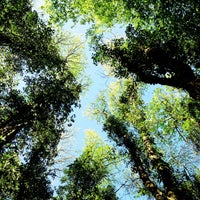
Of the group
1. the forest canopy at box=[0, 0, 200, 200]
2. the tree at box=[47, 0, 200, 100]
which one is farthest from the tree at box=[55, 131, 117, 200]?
the tree at box=[47, 0, 200, 100]

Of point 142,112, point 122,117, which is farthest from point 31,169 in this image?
point 142,112

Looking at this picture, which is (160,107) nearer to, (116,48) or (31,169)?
(116,48)

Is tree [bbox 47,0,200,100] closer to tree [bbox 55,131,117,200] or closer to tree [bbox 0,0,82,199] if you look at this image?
tree [bbox 0,0,82,199]

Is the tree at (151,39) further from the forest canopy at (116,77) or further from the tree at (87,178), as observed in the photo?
the tree at (87,178)

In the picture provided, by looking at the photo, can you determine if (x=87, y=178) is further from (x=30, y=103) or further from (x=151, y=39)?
(x=151, y=39)

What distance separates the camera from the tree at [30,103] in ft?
48.5

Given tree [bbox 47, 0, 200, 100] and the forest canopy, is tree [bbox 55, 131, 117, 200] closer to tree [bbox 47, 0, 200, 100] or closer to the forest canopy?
the forest canopy

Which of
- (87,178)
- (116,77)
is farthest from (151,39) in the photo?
(87,178)

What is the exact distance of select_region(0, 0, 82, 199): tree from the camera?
14.8m

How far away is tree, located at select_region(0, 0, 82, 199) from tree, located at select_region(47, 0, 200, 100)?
2.89m

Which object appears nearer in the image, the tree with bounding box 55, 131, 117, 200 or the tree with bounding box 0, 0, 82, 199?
the tree with bounding box 0, 0, 82, 199

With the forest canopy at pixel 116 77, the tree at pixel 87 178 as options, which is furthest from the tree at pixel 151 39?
the tree at pixel 87 178

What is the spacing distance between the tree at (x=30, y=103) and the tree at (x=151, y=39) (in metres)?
2.89

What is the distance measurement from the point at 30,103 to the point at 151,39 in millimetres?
8606
